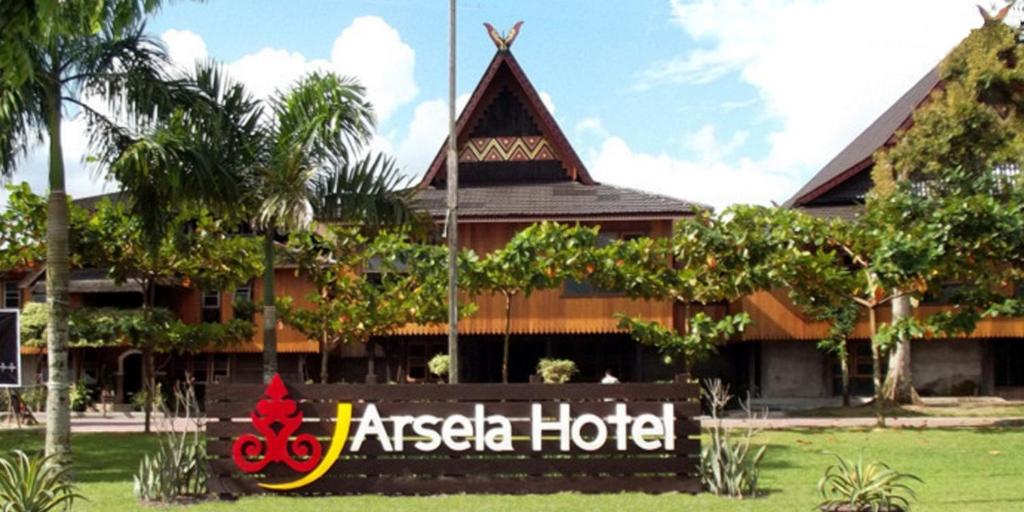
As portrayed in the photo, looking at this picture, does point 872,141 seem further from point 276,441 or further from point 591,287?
point 276,441

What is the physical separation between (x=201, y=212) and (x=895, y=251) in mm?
13704

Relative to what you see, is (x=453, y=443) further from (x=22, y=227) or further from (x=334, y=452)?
(x=22, y=227)

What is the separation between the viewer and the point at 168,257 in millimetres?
25562

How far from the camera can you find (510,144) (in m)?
34.8

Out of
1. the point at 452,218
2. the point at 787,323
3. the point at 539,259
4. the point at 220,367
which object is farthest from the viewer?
the point at 220,367

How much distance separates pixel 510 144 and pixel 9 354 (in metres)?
18.0

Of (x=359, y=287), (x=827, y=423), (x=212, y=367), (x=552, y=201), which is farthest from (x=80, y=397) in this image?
(x=827, y=423)

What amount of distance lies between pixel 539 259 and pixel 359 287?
14.7 ft

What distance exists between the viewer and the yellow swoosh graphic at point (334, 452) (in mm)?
14123

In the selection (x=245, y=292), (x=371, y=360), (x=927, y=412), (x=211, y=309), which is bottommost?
(x=927, y=412)

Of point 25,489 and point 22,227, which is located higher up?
point 22,227

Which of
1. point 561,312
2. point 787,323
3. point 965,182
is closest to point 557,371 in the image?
point 561,312

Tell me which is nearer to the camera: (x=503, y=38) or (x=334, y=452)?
(x=334, y=452)

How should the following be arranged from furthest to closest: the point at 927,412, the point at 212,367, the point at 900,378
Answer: the point at 212,367 → the point at 900,378 → the point at 927,412
